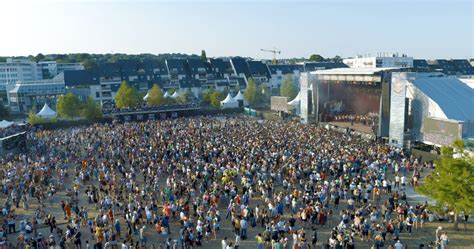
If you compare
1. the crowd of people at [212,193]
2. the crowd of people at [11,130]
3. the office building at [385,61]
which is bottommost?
the crowd of people at [212,193]

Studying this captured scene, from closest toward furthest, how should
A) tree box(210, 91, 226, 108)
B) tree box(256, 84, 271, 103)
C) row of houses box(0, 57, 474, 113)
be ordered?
1. tree box(210, 91, 226, 108)
2. row of houses box(0, 57, 474, 113)
3. tree box(256, 84, 271, 103)

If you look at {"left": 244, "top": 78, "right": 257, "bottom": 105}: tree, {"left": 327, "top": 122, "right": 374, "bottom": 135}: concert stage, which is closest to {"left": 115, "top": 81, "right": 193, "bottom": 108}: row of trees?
{"left": 244, "top": 78, "right": 257, "bottom": 105}: tree

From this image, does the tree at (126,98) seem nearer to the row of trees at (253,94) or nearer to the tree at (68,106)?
the tree at (68,106)

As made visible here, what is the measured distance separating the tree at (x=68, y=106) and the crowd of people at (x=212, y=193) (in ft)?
51.5

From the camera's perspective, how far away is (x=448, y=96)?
26469 mm

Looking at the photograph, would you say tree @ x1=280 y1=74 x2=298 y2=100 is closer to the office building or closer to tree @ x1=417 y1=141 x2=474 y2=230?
the office building

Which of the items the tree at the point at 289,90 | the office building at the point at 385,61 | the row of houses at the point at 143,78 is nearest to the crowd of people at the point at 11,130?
the row of houses at the point at 143,78

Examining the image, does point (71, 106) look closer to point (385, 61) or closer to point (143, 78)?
point (143, 78)

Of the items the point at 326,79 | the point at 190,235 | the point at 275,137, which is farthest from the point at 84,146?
the point at 326,79

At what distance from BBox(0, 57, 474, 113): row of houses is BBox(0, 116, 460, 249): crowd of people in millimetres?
33688

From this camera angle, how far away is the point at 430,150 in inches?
969

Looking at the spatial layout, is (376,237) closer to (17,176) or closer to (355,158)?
(355,158)

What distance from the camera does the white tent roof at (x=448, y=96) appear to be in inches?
997

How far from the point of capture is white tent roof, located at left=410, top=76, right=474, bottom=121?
2531 centimetres
